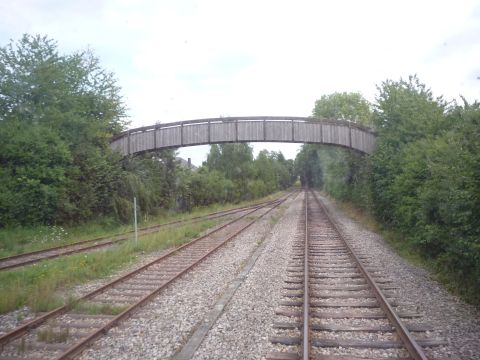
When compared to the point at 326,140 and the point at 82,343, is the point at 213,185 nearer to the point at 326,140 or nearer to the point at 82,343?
the point at 326,140

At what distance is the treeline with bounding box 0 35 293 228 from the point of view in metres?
18.2

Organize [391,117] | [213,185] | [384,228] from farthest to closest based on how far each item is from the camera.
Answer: [213,185] → [391,117] → [384,228]

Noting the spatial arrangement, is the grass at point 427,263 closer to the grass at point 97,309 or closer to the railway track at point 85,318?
the railway track at point 85,318

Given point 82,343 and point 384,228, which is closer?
point 82,343

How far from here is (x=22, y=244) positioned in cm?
1625

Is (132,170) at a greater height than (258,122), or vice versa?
(258,122)

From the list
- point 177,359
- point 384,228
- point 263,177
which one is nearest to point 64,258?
point 177,359

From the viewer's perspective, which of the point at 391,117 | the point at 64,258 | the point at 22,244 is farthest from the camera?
the point at 391,117

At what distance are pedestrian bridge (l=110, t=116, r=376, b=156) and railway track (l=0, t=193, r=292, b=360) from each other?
54.7 ft

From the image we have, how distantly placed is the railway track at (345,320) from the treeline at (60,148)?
1325 centimetres

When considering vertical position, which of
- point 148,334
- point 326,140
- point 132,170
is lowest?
point 148,334

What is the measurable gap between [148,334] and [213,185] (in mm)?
→ 36354

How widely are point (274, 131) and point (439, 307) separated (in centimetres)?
2028

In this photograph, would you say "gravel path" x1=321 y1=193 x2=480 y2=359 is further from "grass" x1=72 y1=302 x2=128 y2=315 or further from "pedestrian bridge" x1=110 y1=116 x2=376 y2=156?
"pedestrian bridge" x1=110 y1=116 x2=376 y2=156
